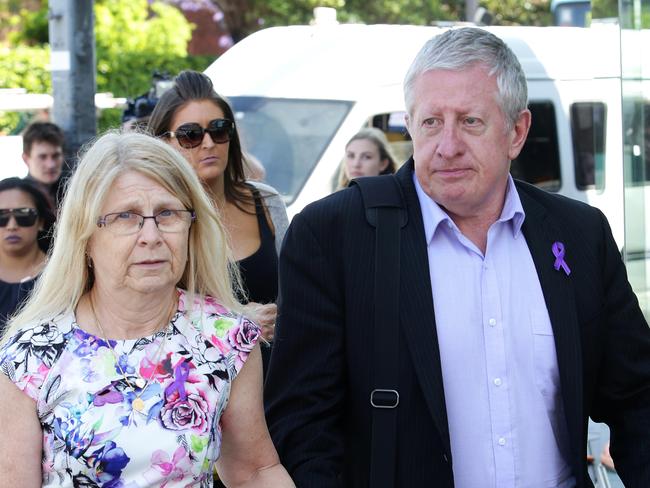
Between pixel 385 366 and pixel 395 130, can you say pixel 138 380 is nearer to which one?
pixel 385 366

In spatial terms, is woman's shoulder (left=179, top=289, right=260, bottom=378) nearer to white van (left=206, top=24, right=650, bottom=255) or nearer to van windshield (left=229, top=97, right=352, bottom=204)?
white van (left=206, top=24, right=650, bottom=255)

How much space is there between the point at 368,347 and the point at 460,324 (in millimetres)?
231

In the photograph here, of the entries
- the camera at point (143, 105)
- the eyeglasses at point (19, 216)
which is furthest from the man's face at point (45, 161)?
the eyeglasses at point (19, 216)

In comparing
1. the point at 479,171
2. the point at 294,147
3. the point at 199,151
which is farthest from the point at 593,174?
the point at 479,171

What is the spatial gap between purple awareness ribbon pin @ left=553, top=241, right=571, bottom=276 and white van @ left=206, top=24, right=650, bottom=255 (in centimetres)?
485

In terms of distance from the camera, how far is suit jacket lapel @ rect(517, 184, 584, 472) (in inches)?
Result: 110

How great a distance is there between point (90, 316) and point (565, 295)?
117 cm

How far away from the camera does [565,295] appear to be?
285 centimetres

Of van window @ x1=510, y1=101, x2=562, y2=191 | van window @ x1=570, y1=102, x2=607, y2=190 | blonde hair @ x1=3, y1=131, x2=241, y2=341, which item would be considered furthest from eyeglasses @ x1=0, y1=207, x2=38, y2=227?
van window @ x1=570, y1=102, x2=607, y2=190

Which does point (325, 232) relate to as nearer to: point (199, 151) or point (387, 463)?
point (387, 463)

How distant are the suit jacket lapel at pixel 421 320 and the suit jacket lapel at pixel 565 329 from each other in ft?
1.03

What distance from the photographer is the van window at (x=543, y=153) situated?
10.0 m

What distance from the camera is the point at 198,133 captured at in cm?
450

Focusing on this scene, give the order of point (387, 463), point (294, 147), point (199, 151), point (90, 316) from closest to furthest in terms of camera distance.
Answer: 1. point (387, 463)
2. point (90, 316)
3. point (199, 151)
4. point (294, 147)
